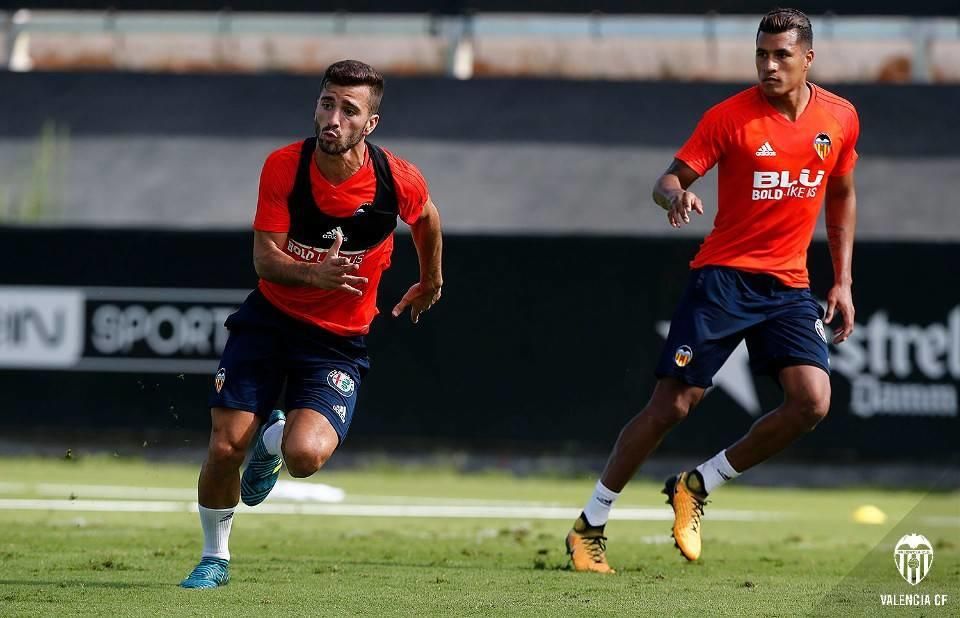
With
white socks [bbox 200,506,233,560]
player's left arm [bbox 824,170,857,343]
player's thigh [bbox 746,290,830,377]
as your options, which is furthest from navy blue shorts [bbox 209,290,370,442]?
player's left arm [bbox 824,170,857,343]

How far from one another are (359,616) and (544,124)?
49.2 feet

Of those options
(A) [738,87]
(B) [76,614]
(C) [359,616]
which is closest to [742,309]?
(C) [359,616]

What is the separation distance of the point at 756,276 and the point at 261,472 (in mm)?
2668

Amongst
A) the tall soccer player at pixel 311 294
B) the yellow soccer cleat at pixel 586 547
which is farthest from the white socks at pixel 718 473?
the tall soccer player at pixel 311 294

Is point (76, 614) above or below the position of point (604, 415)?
above

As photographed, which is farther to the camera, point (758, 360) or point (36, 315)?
point (36, 315)

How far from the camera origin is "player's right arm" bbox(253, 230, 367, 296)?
594cm

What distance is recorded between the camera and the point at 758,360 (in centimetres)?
716

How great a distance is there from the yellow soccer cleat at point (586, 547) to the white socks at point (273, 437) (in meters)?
1.60

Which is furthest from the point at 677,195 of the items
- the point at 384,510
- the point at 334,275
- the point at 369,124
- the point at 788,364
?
the point at 384,510

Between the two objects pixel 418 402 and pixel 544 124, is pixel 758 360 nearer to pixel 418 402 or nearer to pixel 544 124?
pixel 418 402

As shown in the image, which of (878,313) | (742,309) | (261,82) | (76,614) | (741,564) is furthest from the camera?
(261,82)

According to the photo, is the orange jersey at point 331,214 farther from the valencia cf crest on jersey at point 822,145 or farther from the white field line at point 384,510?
the white field line at point 384,510

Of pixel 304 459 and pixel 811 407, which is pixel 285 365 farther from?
pixel 811 407
